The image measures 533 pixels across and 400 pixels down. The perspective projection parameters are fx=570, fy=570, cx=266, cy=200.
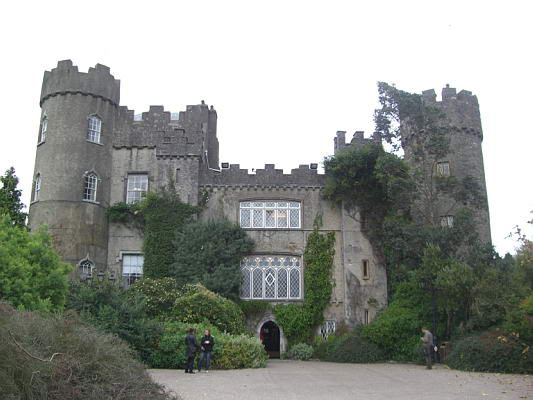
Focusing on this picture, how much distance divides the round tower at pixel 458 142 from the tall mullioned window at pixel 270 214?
6.43m

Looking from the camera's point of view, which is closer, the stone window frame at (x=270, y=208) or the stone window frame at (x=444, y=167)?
the stone window frame at (x=444, y=167)

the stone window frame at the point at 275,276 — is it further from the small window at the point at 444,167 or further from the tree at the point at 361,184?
the small window at the point at 444,167

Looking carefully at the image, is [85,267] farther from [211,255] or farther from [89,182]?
[211,255]

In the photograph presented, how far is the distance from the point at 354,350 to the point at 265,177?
33.2 ft

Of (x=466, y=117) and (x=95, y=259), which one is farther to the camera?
(x=466, y=117)

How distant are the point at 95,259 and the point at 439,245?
15.8m

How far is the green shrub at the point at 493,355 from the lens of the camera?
17.8 meters

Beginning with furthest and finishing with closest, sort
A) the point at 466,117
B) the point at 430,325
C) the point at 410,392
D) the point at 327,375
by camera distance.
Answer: the point at 466,117 → the point at 430,325 → the point at 327,375 → the point at 410,392

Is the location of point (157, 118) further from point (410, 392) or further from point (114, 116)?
point (410, 392)

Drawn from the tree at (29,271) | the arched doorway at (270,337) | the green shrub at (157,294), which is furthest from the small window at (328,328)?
the tree at (29,271)

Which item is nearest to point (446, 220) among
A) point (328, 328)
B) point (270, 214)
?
point (328, 328)

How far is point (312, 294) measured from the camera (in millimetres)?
27391

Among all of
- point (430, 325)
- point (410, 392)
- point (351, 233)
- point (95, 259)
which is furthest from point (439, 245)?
point (95, 259)

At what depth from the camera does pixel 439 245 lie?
79.1 ft
